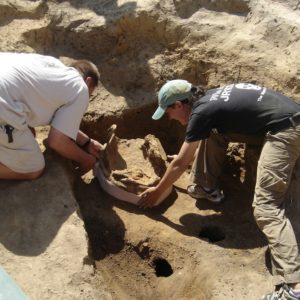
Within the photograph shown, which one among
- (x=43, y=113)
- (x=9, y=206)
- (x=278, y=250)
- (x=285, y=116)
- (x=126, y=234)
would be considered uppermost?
(x=285, y=116)

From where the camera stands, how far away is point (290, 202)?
4.27m

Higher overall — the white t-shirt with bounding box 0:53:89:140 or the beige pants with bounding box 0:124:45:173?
the white t-shirt with bounding box 0:53:89:140

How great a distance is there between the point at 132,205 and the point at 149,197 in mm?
225

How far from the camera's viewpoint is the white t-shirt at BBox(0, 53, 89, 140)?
3.77m

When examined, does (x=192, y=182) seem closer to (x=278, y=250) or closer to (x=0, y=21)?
(x=278, y=250)

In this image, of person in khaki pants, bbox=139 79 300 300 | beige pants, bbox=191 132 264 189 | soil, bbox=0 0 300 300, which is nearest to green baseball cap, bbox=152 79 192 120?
person in khaki pants, bbox=139 79 300 300

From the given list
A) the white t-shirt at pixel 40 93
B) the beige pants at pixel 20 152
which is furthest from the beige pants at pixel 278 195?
the beige pants at pixel 20 152

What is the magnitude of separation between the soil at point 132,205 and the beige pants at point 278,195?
0.83 feet

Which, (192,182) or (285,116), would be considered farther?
(192,182)

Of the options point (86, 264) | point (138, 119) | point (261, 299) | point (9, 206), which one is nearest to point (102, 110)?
point (138, 119)

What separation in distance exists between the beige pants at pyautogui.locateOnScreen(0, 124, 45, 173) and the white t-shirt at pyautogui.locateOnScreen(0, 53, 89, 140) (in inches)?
3.6

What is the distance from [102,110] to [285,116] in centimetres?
191

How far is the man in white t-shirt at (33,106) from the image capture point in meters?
3.79

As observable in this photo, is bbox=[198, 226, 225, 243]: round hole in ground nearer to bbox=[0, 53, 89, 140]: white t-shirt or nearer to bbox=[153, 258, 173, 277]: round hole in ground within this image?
bbox=[153, 258, 173, 277]: round hole in ground
